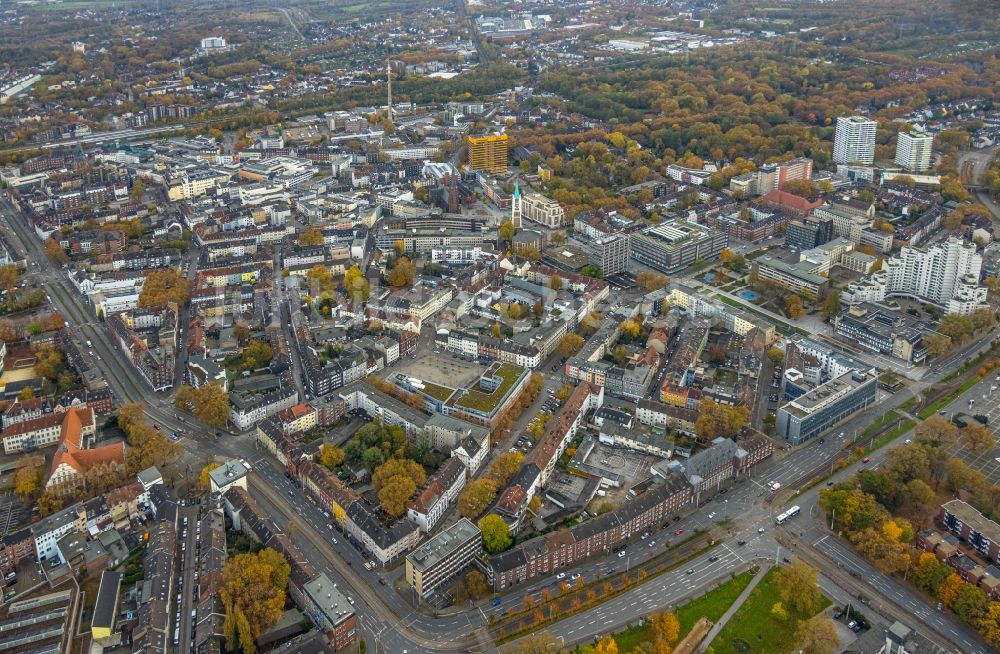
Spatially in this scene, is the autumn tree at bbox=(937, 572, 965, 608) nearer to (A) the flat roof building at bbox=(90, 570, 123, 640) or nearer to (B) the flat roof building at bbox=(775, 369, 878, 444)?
(B) the flat roof building at bbox=(775, 369, 878, 444)

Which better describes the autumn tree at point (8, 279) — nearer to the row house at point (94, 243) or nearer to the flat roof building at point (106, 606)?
the row house at point (94, 243)

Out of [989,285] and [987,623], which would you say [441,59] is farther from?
[987,623]

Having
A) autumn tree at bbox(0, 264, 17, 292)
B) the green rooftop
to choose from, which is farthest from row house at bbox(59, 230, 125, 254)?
the green rooftop

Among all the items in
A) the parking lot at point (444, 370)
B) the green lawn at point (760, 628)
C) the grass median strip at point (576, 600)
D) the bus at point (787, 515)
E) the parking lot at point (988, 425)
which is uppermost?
the parking lot at point (444, 370)

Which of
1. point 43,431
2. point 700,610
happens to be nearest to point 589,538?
point 700,610

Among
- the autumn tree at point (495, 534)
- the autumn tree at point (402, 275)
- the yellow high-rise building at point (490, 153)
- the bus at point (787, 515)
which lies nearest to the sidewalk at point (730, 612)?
the bus at point (787, 515)
